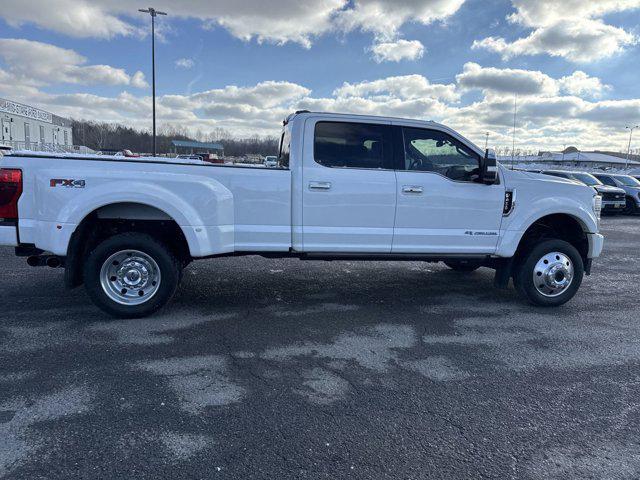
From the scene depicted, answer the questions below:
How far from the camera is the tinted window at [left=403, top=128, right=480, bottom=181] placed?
17.2ft

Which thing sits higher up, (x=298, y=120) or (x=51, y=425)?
(x=298, y=120)

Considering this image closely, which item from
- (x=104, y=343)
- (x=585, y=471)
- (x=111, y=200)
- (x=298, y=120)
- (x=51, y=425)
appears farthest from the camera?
(x=298, y=120)

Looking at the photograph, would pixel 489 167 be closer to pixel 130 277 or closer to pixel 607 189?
pixel 130 277

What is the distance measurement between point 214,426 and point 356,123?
359cm

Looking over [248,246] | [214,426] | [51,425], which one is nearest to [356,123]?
[248,246]

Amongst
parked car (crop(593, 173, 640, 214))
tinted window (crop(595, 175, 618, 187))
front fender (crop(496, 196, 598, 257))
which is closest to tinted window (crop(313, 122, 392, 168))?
front fender (crop(496, 196, 598, 257))

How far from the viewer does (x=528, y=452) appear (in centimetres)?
275

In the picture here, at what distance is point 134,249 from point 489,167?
391 centimetres

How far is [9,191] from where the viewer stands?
4352 mm

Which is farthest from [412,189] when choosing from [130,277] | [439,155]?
[130,277]

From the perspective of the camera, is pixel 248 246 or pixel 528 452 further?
pixel 248 246

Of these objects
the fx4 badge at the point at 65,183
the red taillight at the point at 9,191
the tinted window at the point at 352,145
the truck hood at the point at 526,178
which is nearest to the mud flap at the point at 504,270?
the truck hood at the point at 526,178

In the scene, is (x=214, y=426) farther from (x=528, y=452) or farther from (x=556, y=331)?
(x=556, y=331)

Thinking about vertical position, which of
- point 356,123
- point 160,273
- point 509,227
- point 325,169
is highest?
point 356,123
